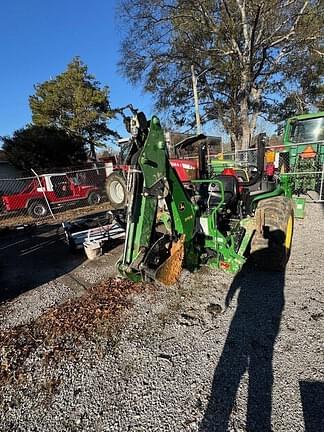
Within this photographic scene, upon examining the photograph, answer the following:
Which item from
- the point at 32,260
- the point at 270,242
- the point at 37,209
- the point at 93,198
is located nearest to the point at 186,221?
the point at 270,242

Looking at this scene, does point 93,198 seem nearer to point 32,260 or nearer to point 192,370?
point 32,260

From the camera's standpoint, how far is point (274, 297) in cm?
330

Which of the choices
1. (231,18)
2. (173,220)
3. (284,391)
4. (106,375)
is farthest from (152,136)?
(231,18)

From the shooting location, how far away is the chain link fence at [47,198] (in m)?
10.4

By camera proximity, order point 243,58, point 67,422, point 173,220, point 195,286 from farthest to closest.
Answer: point 243,58 → point 195,286 → point 173,220 → point 67,422

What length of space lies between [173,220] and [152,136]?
1032 mm

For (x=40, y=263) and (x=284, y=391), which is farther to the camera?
(x=40, y=263)

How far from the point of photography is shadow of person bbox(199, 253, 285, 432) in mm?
1922

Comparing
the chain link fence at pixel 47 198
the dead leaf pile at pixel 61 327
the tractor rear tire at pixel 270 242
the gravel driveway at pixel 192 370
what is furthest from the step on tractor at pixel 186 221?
the chain link fence at pixel 47 198

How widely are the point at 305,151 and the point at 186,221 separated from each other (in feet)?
24.5

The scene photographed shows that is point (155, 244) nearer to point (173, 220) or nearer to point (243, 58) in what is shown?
point (173, 220)

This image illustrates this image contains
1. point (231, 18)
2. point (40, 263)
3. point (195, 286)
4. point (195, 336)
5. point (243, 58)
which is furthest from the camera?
point (243, 58)

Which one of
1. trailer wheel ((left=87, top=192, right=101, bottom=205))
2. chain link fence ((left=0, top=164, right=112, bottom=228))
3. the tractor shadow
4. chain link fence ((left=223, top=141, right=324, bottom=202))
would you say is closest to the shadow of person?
the tractor shadow

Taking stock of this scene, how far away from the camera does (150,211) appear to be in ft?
9.53
